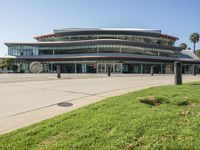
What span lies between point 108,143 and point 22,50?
2587 inches

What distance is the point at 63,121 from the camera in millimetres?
5934

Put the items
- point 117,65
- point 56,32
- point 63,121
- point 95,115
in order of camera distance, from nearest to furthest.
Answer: point 63,121
point 95,115
point 117,65
point 56,32

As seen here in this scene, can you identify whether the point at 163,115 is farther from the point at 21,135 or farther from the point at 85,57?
the point at 85,57

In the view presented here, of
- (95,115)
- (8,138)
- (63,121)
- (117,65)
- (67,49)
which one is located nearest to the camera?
(8,138)

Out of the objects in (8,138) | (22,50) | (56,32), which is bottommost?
(8,138)

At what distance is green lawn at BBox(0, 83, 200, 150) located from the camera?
14.8ft

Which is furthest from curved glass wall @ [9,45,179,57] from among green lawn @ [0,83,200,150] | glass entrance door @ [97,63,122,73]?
green lawn @ [0,83,200,150]

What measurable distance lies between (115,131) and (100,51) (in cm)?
5473

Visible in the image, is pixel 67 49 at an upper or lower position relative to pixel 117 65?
upper

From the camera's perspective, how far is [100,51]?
195 ft

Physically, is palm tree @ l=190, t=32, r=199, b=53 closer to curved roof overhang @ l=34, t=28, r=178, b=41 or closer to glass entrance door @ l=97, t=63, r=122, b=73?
curved roof overhang @ l=34, t=28, r=178, b=41

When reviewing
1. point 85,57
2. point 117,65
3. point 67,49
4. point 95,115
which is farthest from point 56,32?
point 95,115

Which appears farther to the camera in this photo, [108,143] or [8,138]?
[8,138]

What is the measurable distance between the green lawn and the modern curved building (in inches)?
1905
